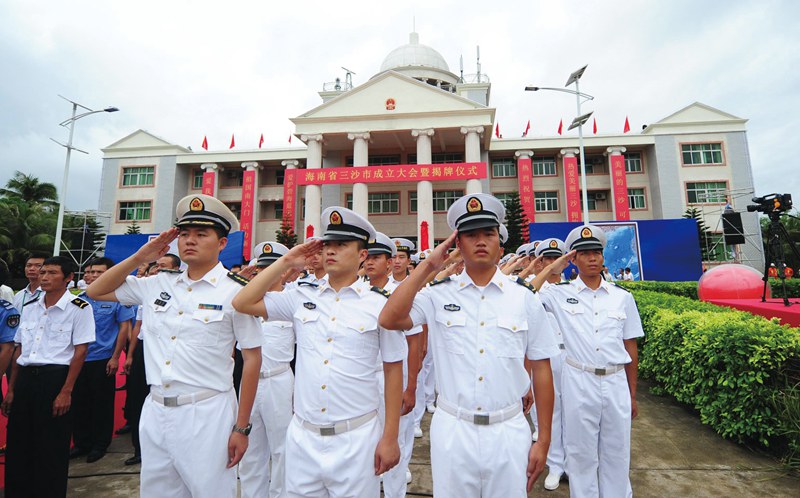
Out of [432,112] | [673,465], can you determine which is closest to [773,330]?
[673,465]

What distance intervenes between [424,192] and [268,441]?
2015 centimetres

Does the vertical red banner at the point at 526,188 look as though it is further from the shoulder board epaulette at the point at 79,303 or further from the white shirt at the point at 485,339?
the shoulder board epaulette at the point at 79,303

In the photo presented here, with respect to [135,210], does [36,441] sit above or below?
below

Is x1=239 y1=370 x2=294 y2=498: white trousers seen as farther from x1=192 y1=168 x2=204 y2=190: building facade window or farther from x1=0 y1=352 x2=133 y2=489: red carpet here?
x1=192 y1=168 x2=204 y2=190: building facade window

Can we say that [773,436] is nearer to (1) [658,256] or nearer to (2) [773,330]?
(2) [773,330]

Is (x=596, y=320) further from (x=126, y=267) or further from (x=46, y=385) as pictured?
(x=46, y=385)

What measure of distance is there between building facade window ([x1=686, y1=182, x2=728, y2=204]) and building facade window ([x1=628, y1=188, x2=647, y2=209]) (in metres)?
2.49

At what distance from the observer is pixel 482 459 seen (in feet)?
6.03

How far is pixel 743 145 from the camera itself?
25.2 m

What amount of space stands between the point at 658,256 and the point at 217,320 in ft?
70.1

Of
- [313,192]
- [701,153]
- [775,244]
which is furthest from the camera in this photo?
[701,153]

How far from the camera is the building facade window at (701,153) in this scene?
25547mm

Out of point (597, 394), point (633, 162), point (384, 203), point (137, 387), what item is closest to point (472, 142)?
point (384, 203)

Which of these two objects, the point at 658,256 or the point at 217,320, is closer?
the point at 217,320
